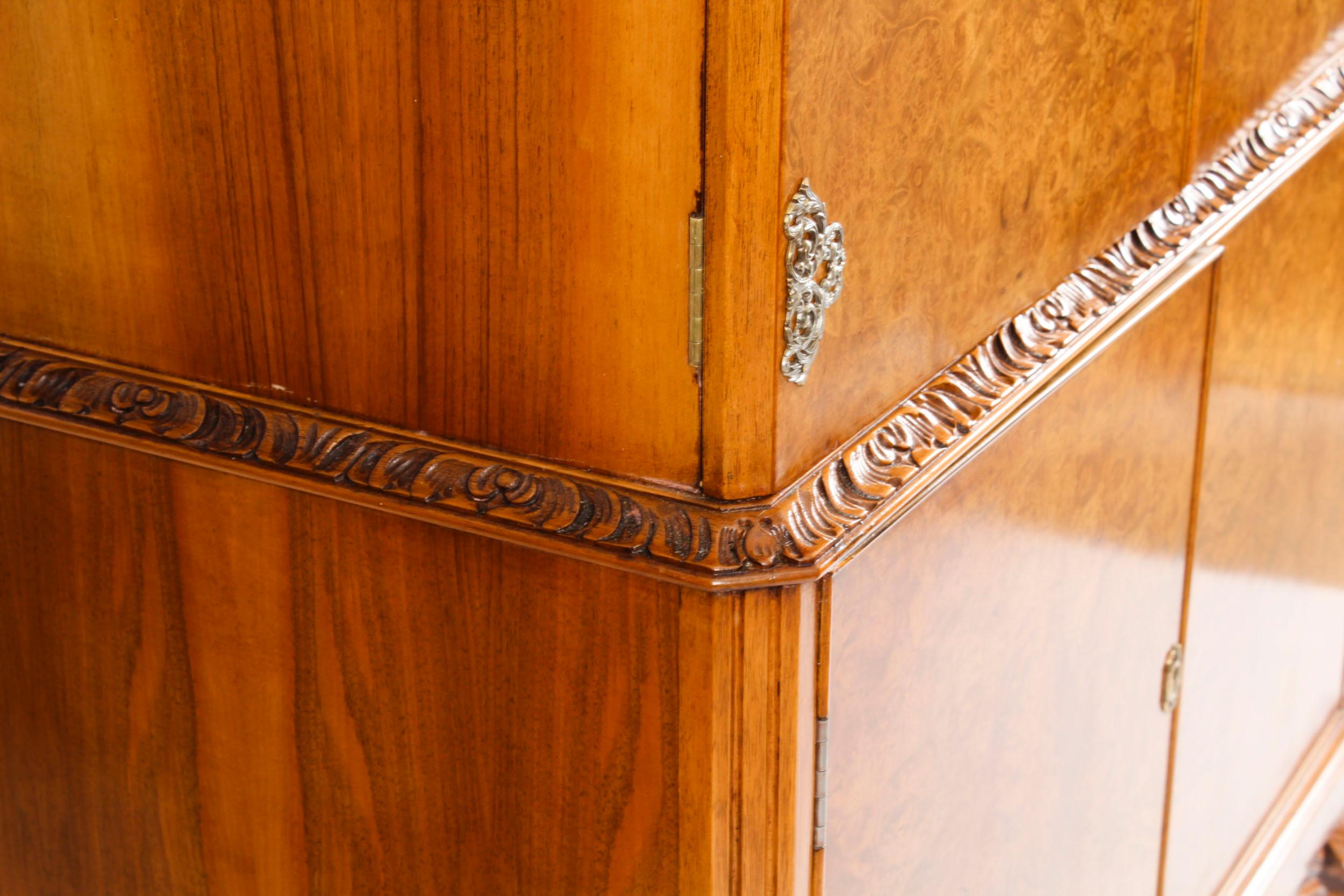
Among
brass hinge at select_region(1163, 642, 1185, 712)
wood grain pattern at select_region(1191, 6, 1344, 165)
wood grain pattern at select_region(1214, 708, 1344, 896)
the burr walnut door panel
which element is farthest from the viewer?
wood grain pattern at select_region(1214, 708, 1344, 896)

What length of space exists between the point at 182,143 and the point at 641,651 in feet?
1.32

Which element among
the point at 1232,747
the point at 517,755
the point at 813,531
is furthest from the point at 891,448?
the point at 1232,747

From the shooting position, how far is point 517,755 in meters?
0.85

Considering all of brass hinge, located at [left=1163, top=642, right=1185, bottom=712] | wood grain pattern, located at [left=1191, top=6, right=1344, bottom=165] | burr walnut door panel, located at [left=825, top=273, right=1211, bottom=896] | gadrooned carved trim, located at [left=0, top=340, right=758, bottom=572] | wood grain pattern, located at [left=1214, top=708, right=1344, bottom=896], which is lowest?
wood grain pattern, located at [left=1214, top=708, right=1344, bottom=896]

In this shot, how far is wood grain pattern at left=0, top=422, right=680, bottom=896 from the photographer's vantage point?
31.9 inches

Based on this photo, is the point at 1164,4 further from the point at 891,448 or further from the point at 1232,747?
the point at 1232,747

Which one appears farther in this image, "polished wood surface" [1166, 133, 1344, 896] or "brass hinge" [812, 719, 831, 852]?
"polished wood surface" [1166, 133, 1344, 896]

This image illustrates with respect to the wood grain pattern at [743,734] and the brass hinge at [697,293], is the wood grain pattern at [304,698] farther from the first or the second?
the brass hinge at [697,293]

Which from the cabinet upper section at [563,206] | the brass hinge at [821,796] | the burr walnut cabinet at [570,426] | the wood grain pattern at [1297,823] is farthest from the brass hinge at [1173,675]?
the brass hinge at [821,796]

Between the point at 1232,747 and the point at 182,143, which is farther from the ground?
the point at 182,143

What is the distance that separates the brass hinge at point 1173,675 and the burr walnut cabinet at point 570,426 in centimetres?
23

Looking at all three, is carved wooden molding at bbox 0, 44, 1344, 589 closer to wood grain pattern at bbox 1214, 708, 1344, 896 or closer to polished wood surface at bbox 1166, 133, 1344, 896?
polished wood surface at bbox 1166, 133, 1344, 896

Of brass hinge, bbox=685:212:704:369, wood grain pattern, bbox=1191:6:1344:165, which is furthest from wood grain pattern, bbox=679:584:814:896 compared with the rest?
wood grain pattern, bbox=1191:6:1344:165

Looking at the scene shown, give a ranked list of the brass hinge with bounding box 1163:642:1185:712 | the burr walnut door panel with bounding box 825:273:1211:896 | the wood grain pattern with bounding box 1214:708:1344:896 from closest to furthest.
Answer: the burr walnut door panel with bounding box 825:273:1211:896 < the brass hinge with bounding box 1163:642:1185:712 < the wood grain pattern with bounding box 1214:708:1344:896
